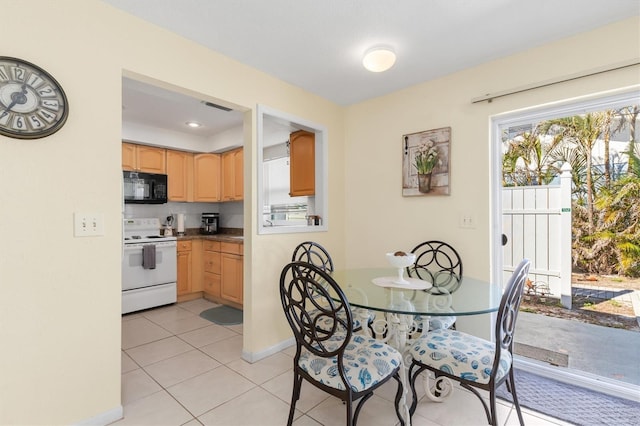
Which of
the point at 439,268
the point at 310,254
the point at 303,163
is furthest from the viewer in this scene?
the point at 303,163

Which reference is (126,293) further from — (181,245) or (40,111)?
(40,111)

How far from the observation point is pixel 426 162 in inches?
110

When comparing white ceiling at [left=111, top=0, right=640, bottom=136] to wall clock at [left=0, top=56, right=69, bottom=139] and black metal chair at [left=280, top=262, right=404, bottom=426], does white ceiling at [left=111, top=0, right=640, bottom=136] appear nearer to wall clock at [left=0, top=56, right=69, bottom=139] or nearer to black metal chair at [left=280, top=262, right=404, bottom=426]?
wall clock at [left=0, top=56, right=69, bottom=139]

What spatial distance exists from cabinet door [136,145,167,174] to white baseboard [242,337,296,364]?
9.66ft

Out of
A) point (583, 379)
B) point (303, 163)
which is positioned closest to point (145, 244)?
point (303, 163)

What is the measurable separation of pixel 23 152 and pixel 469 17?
2590 millimetres

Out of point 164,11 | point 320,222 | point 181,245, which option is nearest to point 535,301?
point 320,222

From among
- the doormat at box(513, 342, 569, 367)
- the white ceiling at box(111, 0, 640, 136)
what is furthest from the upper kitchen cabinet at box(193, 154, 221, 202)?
the doormat at box(513, 342, 569, 367)

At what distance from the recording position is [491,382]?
1.44 meters

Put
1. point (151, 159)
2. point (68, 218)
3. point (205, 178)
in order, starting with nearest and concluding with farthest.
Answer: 1. point (68, 218)
2. point (151, 159)
3. point (205, 178)

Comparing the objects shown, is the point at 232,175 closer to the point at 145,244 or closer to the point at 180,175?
the point at 180,175

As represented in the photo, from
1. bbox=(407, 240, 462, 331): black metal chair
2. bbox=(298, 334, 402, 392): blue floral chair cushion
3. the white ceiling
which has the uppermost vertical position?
the white ceiling

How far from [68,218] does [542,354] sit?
3.30 m

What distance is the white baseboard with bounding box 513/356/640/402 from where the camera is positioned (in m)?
1.96
